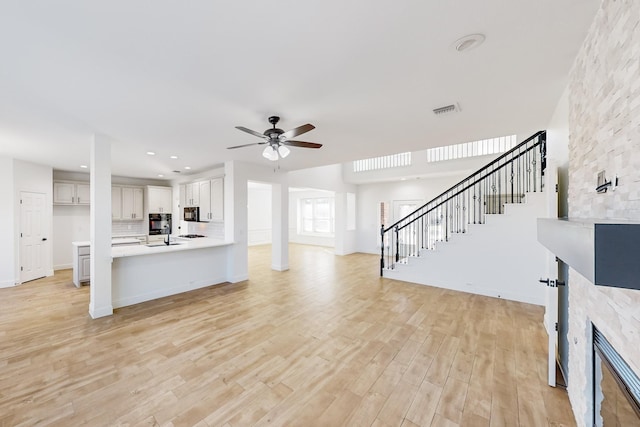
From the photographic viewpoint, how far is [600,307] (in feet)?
4.75

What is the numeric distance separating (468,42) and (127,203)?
912 cm

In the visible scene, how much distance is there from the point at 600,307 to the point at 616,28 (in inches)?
58.7

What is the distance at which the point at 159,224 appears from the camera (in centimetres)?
822

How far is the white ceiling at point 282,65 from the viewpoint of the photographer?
60.7 inches

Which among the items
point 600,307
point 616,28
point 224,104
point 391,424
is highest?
point 224,104

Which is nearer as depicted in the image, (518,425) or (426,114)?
(518,425)

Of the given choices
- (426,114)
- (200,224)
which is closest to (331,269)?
(200,224)

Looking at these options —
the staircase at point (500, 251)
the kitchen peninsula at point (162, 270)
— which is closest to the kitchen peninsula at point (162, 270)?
the kitchen peninsula at point (162, 270)

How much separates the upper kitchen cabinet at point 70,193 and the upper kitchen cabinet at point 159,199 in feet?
4.80

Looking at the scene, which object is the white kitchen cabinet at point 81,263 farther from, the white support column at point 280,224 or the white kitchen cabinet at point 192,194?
the white support column at point 280,224

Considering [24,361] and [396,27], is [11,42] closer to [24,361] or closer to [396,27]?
[396,27]

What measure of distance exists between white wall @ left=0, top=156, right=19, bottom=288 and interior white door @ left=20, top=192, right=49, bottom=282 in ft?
0.71

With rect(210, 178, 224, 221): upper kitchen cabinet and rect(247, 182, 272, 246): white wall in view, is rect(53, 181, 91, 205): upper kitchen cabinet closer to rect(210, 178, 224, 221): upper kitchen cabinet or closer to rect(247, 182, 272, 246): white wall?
rect(210, 178, 224, 221): upper kitchen cabinet

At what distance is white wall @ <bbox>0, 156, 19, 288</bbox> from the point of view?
17.2ft
